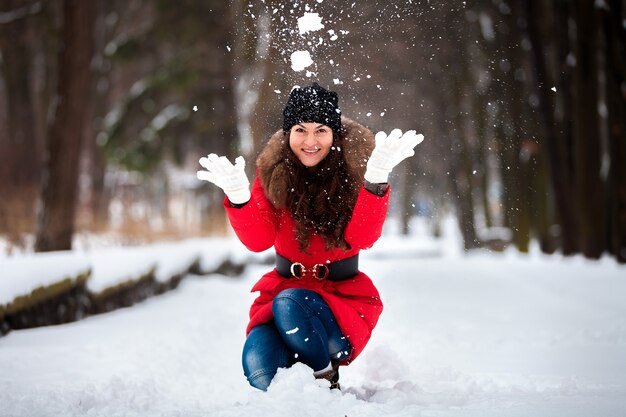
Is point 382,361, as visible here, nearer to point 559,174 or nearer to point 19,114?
point 559,174

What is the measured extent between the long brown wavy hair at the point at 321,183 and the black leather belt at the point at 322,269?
0.40 feet

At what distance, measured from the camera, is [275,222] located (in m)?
3.80

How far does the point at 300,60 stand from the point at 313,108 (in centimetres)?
39

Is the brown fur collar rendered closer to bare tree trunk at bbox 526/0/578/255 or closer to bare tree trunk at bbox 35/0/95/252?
bare tree trunk at bbox 35/0/95/252

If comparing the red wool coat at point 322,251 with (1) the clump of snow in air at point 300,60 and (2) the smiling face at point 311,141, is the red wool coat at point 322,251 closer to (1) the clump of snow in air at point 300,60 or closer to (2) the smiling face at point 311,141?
(2) the smiling face at point 311,141

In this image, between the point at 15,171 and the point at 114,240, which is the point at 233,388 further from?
the point at 15,171

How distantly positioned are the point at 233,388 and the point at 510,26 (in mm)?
11163

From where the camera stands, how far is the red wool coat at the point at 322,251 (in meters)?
3.60

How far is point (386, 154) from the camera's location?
356 cm

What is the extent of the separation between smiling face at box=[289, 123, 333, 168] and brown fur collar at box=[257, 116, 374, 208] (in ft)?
0.22

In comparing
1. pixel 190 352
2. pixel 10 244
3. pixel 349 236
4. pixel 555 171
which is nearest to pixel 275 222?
pixel 349 236

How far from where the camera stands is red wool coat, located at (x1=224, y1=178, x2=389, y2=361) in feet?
11.8

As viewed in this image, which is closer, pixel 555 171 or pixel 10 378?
pixel 10 378

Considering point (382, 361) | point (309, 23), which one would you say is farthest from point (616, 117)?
point (309, 23)
